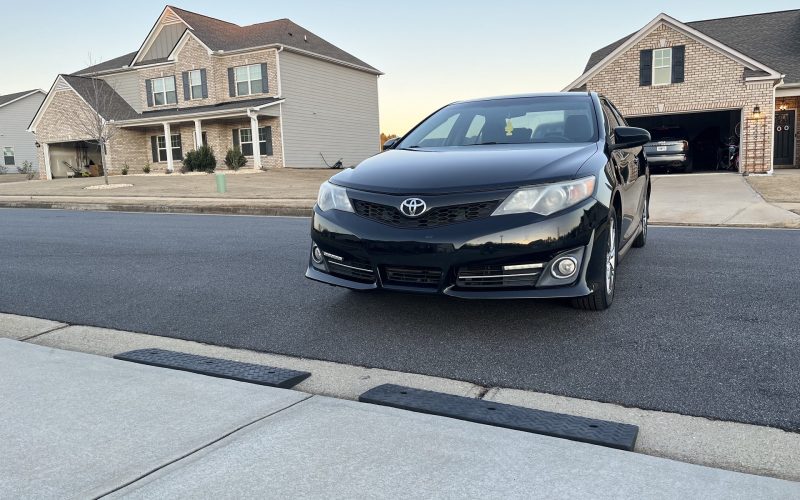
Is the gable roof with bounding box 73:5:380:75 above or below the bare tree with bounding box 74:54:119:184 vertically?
above

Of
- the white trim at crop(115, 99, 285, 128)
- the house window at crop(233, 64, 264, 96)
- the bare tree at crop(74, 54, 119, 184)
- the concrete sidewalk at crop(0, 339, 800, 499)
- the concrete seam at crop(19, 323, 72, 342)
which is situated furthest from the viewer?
the bare tree at crop(74, 54, 119, 184)

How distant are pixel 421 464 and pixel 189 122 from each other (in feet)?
107

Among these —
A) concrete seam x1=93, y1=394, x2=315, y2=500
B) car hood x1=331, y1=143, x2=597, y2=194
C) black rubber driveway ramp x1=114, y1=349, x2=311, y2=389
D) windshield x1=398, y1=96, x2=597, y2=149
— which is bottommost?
concrete seam x1=93, y1=394, x2=315, y2=500

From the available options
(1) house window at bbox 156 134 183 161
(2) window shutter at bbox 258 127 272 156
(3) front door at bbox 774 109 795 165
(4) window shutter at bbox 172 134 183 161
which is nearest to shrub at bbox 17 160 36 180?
(1) house window at bbox 156 134 183 161

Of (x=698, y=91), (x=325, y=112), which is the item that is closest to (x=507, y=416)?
(x=698, y=91)

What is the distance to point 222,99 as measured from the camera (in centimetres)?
3203

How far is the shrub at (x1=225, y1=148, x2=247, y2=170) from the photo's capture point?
29734 mm

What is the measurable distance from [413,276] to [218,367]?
128cm

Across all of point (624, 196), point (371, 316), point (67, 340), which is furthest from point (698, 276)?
point (67, 340)

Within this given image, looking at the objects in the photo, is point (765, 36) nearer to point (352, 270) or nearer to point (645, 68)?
point (645, 68)

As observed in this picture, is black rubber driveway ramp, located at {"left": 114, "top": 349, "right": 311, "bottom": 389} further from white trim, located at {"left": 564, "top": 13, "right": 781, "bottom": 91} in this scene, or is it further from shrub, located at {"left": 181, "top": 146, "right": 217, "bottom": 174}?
shrub, located at {"left": 181, "top": 146, "right": 217, "bottom": 174}

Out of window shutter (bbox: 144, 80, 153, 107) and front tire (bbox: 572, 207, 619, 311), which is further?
window shutter (bbox: 144, 80, 153, 107)

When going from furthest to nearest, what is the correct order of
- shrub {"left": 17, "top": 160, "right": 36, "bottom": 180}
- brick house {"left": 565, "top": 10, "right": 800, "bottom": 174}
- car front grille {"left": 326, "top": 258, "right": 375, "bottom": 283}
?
shrub {"left": 17, "top": 160, "right": 36, "bottom": 180} → brick house {"left": 565, "top": 10, "right": 800, "bottom": 174} → car front grille {"left": 326, "top": 258, "right": 375, "bottom": 283}

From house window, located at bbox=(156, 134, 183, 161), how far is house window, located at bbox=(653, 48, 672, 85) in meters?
22.9
